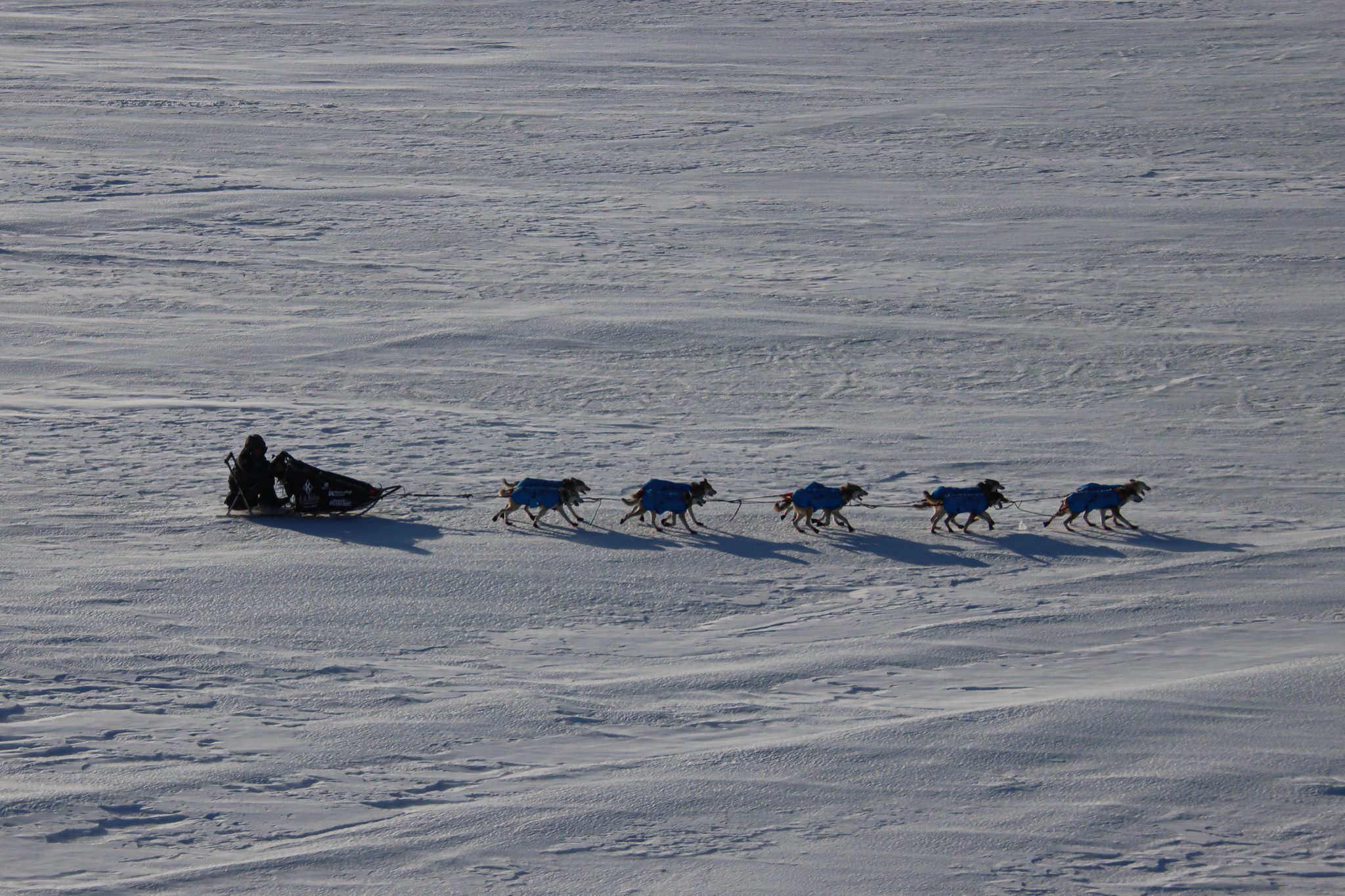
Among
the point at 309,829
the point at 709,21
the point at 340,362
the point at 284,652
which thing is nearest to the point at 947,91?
the point at 709,21

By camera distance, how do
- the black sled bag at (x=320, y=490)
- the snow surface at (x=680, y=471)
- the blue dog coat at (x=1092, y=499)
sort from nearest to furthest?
the snow surface at (x=680, y=471)
the blue dog coat at (x=1092, y=499)
the black sled bag at (x=320, y=490)

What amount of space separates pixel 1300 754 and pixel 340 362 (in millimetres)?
7115

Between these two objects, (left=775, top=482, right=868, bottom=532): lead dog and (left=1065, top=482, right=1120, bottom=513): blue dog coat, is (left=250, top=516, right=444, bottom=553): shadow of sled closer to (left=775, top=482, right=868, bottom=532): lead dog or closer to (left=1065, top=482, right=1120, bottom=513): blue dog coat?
(left=775, top=482, right=868, bottom=532): lead dog

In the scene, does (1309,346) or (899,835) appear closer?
(899,835)

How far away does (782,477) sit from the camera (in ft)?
25.7

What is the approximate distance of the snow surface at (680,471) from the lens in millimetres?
4312

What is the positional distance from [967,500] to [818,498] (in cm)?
73

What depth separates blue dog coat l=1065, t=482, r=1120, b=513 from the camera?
6.79 m

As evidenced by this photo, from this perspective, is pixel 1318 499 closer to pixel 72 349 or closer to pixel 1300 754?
pixel 1300 754

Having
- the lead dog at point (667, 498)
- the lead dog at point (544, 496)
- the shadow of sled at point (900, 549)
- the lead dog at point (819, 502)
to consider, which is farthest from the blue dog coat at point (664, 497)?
the shadow of sled at point (900, 549)

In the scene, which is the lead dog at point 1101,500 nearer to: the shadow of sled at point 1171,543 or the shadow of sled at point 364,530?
the shadow of sled at point 1171,543

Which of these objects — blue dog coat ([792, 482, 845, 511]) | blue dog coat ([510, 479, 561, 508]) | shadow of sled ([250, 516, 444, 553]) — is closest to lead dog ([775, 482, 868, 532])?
blue dog coat ([792, 482, 845, 511])

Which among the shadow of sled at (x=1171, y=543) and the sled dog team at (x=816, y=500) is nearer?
the shadow of sled at (x=1171, y=543)

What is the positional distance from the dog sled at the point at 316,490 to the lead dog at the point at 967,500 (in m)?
2.79
